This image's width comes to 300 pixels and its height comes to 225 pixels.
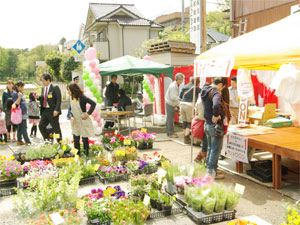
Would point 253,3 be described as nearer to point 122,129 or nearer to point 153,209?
point 122,129

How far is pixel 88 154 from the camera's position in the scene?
655 cm

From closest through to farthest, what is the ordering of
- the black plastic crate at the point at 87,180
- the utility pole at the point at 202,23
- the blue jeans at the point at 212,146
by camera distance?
1. the blue jeans at the point at 212,146
2. the black plastic crate at the point at 87,180
3. the utility pole at the point at 202,23

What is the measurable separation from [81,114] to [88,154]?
37.3 inches

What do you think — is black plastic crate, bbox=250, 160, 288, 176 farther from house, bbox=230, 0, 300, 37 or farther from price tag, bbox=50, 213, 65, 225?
house, bbox=230, 0, 300, 37

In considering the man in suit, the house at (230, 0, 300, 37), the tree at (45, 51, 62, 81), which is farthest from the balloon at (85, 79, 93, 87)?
the tree at (45, 51, 62, 81)

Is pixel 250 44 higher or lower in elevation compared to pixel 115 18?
lower

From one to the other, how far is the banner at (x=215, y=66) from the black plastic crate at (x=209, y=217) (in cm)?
206

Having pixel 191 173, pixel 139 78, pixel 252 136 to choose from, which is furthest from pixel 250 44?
pixel 139 78

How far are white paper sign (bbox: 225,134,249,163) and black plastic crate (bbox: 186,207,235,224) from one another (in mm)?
1664

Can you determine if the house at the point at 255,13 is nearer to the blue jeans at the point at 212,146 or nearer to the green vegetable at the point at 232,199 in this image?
the blue jeans at the point at 212,146

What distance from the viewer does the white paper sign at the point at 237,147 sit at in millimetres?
5410

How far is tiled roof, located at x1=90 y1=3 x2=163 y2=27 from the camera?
29161 mm

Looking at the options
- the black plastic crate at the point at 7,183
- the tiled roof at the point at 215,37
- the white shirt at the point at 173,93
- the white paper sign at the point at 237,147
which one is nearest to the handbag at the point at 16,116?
the black plastic crate at the point at 7,183

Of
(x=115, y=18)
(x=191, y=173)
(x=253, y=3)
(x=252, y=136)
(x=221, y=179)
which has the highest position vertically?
(x=115, y=18)
